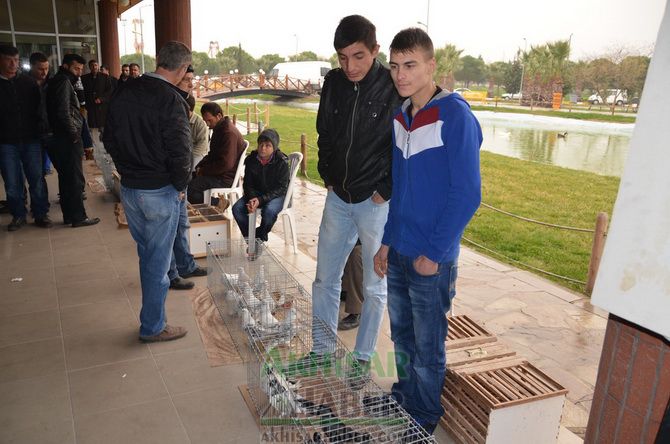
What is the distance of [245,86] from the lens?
105 ft

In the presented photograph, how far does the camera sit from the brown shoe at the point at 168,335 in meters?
3.42

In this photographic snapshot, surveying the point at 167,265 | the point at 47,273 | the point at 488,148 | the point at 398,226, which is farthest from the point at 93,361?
the point at 488,148

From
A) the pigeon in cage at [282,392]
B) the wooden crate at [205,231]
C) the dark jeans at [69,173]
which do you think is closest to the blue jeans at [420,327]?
the pigeon in cage at [282,392]

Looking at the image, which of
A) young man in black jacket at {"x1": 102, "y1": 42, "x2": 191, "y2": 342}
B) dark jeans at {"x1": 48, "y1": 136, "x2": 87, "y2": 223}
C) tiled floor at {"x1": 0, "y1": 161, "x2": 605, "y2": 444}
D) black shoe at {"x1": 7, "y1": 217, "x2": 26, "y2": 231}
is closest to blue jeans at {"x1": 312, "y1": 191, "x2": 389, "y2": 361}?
tiled floor at {"x1": 0, "y1": 161, "x2": 605, "y2": 444}

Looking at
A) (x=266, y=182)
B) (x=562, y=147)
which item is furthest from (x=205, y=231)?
(x=562, y=147)

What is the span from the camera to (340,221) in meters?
2.92

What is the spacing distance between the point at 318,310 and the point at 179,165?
1220 mm

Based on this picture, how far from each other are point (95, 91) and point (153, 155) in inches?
334

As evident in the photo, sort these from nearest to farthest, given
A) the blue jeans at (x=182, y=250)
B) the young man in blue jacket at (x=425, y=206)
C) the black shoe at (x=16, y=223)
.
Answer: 1. the young man in blue jacket at (x=425, y=206)
2. the blue jeans at (x=182, y=250)
3. the black shoe at (x=16, y=223)

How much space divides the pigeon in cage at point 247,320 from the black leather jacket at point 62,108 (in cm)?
337

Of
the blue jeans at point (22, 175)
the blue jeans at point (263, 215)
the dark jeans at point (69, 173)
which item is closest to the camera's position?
the blue jeans at point (263, 215)

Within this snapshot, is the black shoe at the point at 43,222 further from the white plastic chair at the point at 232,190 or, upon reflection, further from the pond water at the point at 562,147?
the pond water at the point at 562,147

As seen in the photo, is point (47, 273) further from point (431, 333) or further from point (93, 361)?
point (431, 333)

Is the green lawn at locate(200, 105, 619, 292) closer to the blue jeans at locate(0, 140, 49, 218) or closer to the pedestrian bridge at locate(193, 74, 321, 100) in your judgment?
the blue jeans at locate(0, 140, 49, 218)
